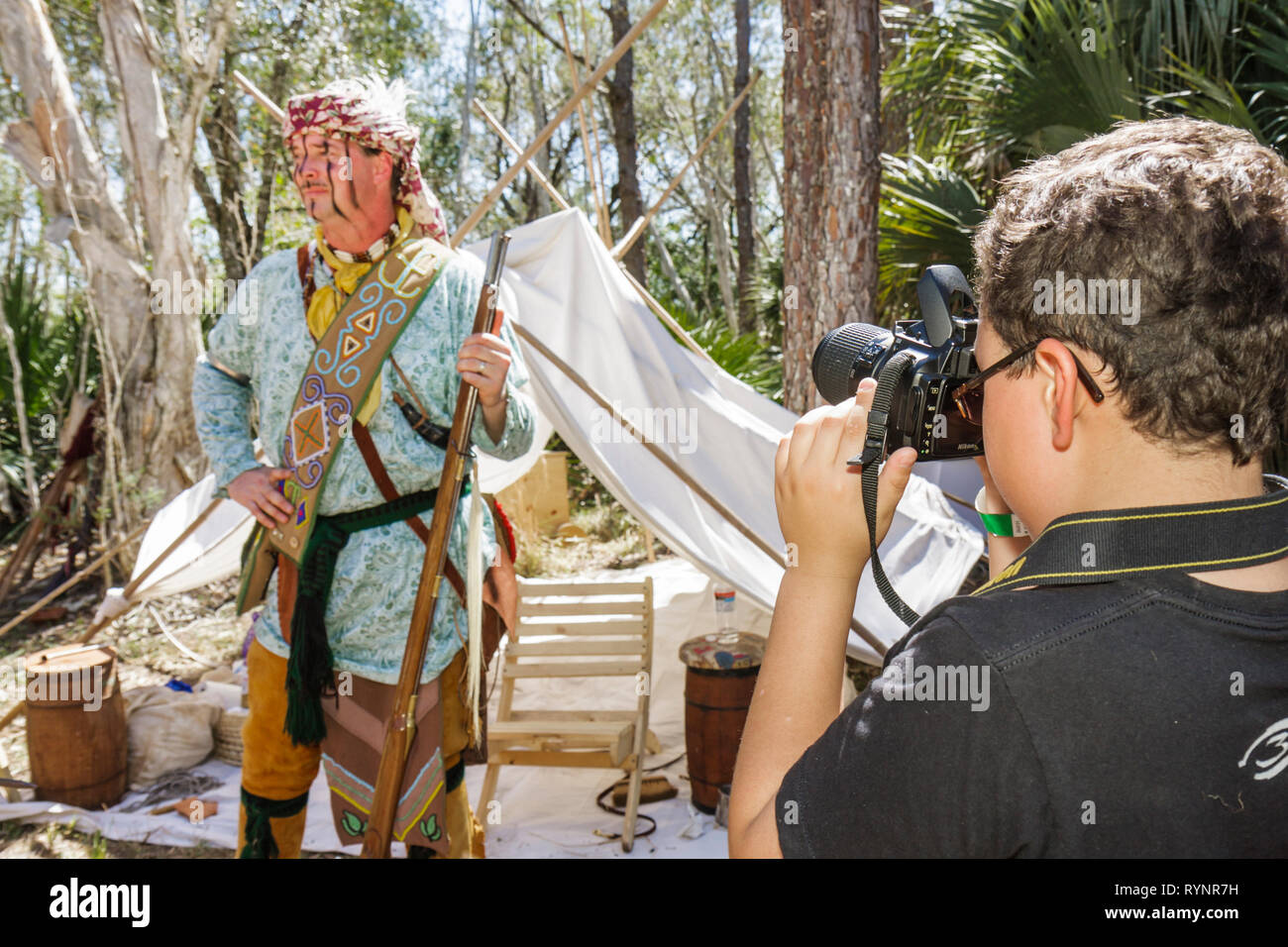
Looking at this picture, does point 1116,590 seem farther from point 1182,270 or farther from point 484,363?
point 484,363

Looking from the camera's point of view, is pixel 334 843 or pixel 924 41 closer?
pixel 334 843

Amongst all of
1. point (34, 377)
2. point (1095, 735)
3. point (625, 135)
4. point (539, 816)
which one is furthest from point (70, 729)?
point (625, 135)

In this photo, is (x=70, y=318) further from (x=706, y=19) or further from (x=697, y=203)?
(x=697, y=203)

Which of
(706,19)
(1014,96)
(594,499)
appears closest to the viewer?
(1014,96)

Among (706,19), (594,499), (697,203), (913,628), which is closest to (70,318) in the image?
(594,499)

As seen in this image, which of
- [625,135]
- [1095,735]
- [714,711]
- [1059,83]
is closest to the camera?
[1095,735]

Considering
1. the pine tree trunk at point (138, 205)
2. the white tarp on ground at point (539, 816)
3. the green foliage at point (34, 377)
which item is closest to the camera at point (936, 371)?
the white tarp on ground at point (539, 816)

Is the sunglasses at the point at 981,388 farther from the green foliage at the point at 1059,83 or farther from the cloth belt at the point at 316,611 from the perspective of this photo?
the green foliage at the point at 1059,83

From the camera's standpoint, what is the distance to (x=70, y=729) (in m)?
3.64

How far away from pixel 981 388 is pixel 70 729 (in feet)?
12.5

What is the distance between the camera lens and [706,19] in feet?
67.9

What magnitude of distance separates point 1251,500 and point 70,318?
847cm

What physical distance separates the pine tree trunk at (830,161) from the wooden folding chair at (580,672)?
1.20m

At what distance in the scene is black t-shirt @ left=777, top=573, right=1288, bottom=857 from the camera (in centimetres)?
68
